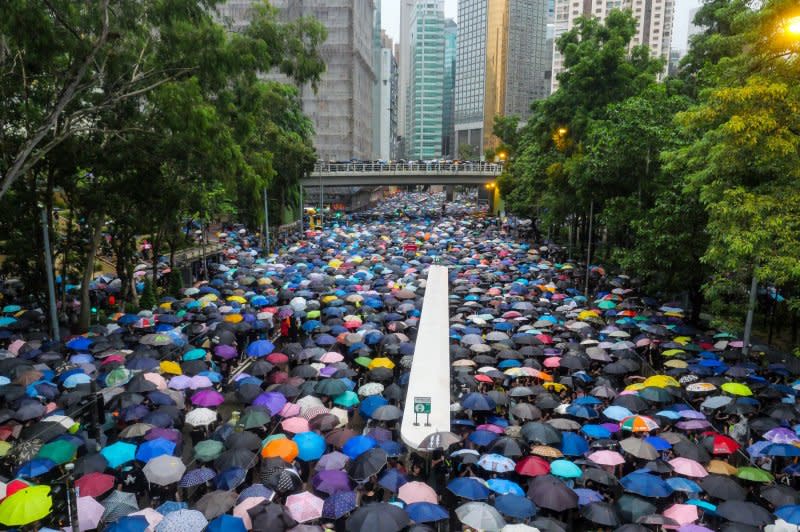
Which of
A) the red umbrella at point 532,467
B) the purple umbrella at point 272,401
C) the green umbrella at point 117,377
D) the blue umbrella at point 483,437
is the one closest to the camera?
the red umbrella at point 532,467

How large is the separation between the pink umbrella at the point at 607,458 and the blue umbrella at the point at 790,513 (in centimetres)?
248

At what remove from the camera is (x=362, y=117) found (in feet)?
304

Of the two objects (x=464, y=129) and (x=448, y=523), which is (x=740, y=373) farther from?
(x=464, y=129)

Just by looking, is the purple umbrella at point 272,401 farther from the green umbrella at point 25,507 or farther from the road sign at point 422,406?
the green umbrella at point 25,507

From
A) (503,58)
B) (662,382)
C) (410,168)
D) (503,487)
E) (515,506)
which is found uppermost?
(503,58)

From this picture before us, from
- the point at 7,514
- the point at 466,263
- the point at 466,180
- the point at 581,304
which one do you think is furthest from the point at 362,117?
the point at 7,514

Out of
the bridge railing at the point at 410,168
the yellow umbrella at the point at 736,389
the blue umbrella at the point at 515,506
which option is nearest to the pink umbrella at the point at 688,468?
the blue umbrella at the point at 515,506

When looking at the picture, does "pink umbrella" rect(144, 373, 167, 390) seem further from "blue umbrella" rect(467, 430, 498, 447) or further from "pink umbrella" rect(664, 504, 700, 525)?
"pink umbrella" rect(664, 504, 700, 525)

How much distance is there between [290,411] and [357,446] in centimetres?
222

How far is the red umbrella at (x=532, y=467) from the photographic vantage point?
400 inches

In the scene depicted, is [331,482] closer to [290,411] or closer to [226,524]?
[226,524]

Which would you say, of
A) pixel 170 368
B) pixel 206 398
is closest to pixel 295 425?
pixel 206 398

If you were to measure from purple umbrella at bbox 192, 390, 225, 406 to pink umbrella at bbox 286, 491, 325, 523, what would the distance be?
189 inches

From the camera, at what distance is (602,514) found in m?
8.85
